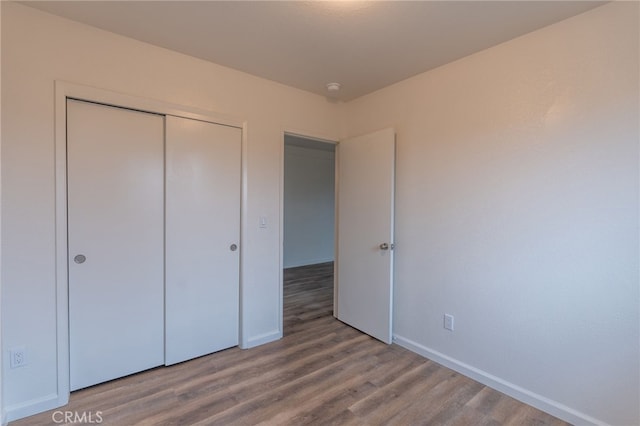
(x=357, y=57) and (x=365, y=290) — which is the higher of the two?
(x=357, y=57)

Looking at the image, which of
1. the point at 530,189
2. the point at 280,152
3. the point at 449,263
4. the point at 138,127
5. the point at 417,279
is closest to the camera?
the point at 530,189

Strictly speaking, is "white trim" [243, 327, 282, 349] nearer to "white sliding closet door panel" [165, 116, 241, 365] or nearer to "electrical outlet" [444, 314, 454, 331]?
"white sliding closet door panel" [165, 116, 241, 365]

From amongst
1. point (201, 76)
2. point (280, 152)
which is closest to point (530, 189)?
point (280, 152)

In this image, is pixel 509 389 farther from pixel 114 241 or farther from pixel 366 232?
pixel 114 241

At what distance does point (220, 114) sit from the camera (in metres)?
2.52

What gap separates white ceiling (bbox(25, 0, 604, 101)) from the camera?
5.68ft

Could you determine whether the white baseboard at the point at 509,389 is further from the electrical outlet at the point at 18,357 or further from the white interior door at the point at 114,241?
the electrical outlet at the point at 18,357

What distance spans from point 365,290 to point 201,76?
245 cm

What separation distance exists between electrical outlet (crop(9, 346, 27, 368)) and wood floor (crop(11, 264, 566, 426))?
0.33m

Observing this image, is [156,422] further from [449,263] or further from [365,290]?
[449,263]

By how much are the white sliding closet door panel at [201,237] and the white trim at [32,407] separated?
667mm

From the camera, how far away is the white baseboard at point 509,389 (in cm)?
178

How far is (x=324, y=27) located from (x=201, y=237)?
181 cm

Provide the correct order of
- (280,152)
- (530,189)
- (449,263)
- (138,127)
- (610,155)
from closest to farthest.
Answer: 1. (610,155)
2. (530,189)
3. (138,127)
4. (449,263)
5. (280,152)
